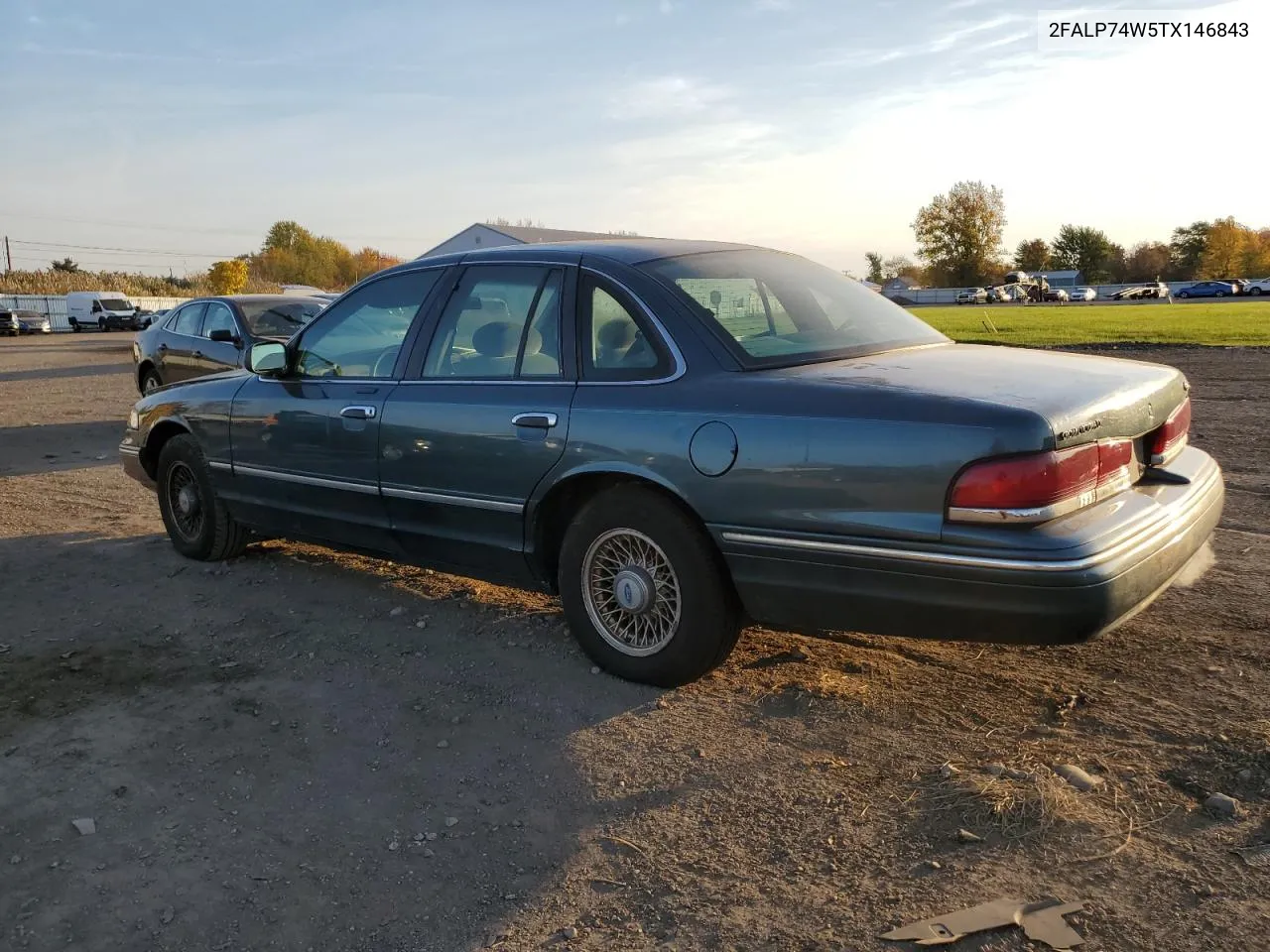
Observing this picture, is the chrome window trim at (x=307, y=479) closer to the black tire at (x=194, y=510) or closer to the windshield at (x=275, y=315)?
the black tire at (x=194, y=510)

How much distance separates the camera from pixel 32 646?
4.56 meters

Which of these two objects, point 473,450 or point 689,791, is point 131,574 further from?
point 689,791

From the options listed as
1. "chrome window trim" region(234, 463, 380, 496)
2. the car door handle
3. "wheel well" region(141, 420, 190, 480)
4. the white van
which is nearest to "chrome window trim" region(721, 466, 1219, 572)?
the car door handle

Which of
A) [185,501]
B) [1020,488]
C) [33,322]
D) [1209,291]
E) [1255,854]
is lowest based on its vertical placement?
[1255,854]

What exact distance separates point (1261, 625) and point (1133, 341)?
1847cm

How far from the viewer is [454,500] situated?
4.36m

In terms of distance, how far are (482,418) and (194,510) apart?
2.59 meters

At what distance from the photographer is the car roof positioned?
13.8ft

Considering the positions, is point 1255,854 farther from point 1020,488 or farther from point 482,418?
→ point 482,418

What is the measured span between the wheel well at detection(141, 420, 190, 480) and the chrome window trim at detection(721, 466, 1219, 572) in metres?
3.92

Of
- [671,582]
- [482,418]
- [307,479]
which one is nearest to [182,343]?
[307,479]

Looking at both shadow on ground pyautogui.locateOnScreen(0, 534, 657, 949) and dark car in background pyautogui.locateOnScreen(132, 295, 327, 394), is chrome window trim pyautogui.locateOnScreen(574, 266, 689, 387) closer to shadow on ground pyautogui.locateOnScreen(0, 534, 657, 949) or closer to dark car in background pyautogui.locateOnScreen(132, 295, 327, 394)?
shadow on ground pyautogui.locateOnScreen(0, 534, 657, 949)

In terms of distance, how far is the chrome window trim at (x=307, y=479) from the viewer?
4.74 m

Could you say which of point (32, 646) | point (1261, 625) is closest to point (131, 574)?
point (32, 646)
